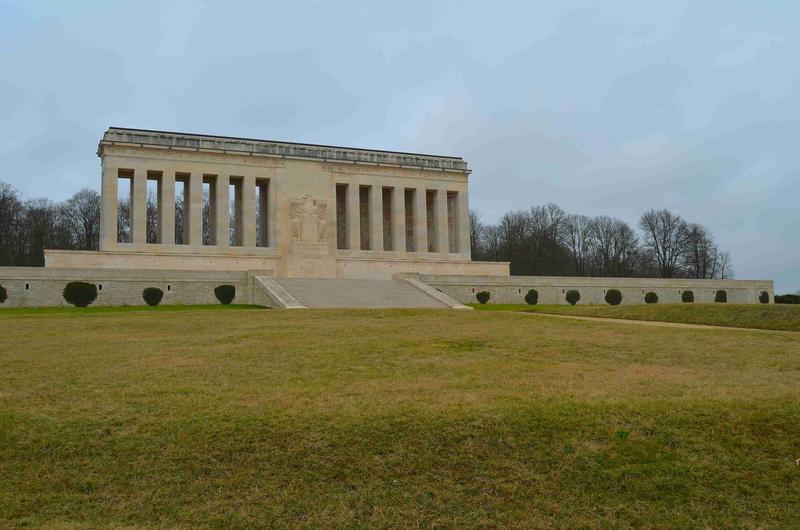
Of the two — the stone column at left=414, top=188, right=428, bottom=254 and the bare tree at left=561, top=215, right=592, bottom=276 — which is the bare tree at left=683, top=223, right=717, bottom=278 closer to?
the bare tree at left=561, top=215, right=592, bottom=276

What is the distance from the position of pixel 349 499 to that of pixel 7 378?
7.66 meters

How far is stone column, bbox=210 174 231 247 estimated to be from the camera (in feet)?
163

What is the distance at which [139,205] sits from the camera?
156ft

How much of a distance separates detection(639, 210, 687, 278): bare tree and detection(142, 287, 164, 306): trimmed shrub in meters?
61.2

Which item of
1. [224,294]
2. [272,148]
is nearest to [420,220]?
[272,148]

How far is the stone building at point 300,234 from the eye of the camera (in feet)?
125

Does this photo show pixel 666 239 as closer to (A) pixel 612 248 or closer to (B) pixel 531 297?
(A) pixel 612 248

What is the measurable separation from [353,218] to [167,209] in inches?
557

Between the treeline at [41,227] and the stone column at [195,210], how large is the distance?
2460 centimetres

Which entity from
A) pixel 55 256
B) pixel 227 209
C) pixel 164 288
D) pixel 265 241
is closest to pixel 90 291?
pixel 164 288

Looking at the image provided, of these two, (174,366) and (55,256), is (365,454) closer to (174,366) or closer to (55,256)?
(174,366)

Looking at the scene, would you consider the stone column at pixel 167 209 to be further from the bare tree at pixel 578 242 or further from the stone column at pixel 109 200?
the bare tree at pixel 578 242

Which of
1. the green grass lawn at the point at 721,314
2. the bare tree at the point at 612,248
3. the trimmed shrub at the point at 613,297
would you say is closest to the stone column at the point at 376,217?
the trimmed shrub at the point at 613,297

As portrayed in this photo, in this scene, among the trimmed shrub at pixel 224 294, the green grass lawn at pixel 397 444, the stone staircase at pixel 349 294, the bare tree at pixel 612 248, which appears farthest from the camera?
the bare tree at pixel 612 248
